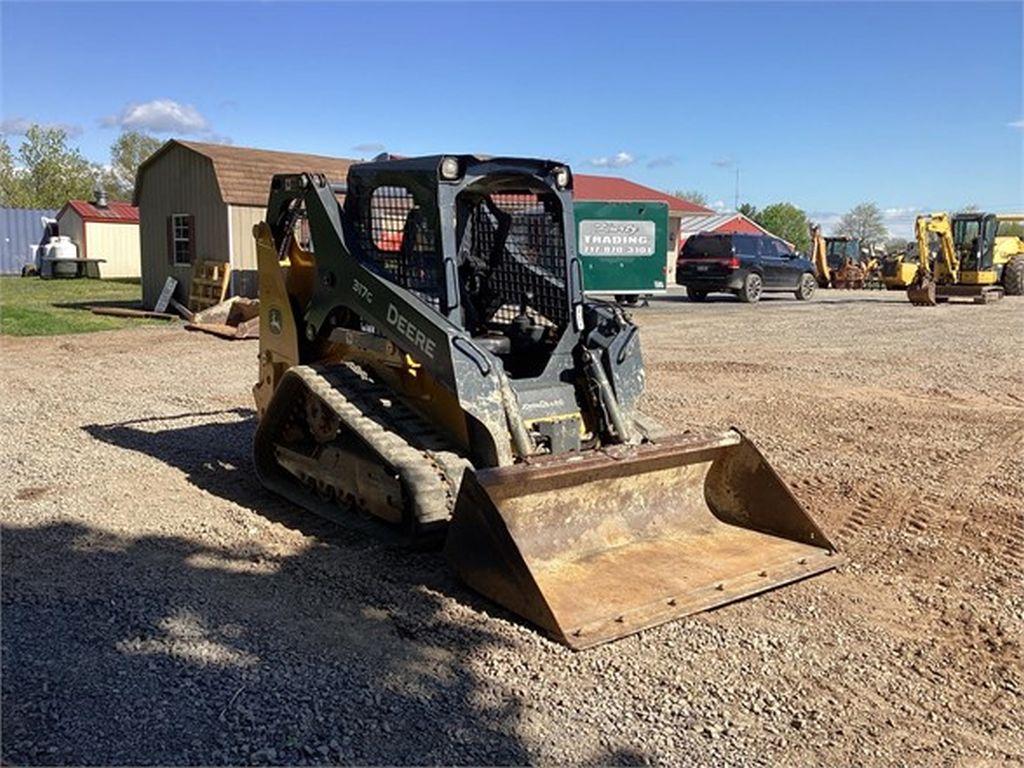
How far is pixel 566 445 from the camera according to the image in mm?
5395

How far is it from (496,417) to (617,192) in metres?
30.7

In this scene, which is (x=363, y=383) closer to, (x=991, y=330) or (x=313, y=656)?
(x=313, y=656)

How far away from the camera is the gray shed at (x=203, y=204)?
748 inches

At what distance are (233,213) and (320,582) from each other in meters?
15.4

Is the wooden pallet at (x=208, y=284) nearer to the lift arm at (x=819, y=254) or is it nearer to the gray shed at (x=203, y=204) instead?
the gray shed at (x=203, y=204)

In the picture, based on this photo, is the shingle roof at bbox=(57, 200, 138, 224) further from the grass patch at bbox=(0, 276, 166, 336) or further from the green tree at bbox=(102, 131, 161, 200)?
the green tree at bbox=(102, 131, 161, 200)

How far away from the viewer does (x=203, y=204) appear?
19.5 meters

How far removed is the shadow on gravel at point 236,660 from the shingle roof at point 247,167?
14183 mm

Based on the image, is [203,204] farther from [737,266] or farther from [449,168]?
[449,168]

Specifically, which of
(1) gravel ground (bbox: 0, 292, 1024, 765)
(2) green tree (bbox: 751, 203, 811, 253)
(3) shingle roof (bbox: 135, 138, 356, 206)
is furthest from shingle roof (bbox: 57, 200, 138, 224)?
(2) green tree (bbox: 751, 203, 811, 253)

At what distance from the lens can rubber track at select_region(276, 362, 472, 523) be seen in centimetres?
492

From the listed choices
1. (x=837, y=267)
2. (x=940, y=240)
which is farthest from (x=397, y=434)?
(x=837, y=267)

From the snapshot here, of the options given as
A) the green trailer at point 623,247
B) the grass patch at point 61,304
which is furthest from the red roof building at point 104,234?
the green trailer at point 623,247

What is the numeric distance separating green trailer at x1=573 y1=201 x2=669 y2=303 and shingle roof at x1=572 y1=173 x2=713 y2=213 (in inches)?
372
